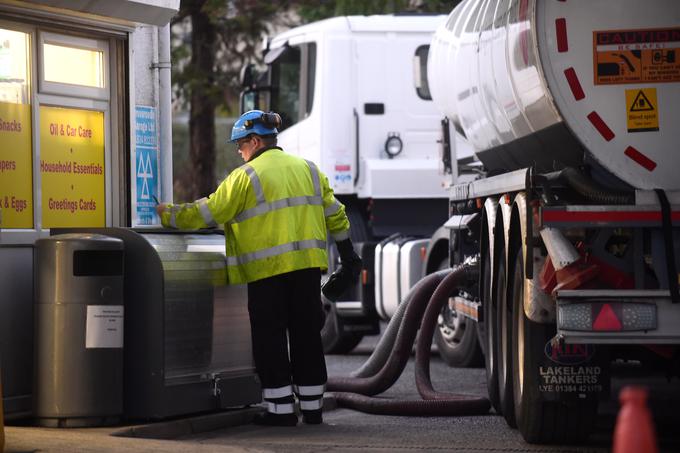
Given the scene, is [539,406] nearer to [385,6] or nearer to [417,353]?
[417,353]

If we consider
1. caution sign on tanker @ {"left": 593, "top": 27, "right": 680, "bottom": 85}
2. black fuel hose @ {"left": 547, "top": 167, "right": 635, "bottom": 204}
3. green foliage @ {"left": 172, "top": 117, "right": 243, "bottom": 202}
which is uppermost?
green foliage @ {"left": 172, "top": 117, "right": 243, "bottom": 202}

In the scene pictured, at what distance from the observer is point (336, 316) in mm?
15773

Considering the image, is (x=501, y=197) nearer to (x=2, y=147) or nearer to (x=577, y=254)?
(x=577, y=254)

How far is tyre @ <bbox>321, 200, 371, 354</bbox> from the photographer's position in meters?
15.6

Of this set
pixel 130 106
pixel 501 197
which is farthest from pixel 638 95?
pixel 130 106

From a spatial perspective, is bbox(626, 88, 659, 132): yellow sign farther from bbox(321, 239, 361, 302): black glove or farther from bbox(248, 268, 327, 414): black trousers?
bbox(321, 239, 361, 302): black glove

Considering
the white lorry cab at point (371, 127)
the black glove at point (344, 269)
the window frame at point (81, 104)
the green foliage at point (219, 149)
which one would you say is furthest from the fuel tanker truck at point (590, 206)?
the green foliage at point (219, 149)

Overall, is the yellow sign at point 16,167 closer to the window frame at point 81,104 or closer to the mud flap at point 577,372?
the window frame at point 81,104

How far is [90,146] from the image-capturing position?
31.4 ft

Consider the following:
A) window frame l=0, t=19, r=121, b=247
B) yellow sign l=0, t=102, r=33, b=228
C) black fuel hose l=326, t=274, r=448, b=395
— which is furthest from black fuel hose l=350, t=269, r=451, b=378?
yellow sign l=0, t=102, r=33, b=228

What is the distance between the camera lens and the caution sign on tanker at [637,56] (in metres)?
7.62

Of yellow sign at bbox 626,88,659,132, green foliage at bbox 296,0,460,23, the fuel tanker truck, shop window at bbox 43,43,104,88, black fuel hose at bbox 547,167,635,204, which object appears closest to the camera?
the fuel tanker truck

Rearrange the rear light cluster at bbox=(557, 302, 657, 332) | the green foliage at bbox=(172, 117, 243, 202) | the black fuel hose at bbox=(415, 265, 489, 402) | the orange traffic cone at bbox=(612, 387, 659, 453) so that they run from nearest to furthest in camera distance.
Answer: the orange traffic cone at bbox=(612, 387, 659, 453) → the rear light cluster at bbox=(557, 302, 657, 332) → the black fuel hose at bbox=(415, 265, 489, 402) → the green foliage at bbox=(172, 117, 243, 202)

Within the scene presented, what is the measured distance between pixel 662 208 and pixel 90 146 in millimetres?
3871
